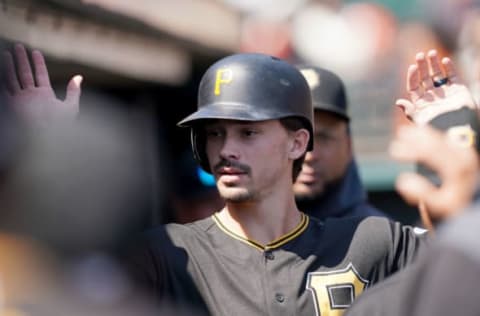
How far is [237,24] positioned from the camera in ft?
34.5

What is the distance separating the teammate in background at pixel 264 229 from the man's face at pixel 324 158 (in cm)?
130

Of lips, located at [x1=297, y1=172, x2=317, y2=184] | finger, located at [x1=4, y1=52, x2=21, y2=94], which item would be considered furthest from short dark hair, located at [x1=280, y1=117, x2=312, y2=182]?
lips, located at [x1=297, y1=172, x2=317, y2=184]

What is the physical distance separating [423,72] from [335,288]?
3.00ft

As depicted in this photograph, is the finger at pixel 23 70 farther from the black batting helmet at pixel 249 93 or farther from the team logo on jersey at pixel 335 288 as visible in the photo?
the team logo on jersey at pixel 335 288

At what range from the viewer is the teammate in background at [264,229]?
3.64 metres

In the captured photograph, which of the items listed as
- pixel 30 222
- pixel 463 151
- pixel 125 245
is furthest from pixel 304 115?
pixel 30 222

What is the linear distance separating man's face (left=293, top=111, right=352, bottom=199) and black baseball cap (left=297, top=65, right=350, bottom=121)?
0.04 metres

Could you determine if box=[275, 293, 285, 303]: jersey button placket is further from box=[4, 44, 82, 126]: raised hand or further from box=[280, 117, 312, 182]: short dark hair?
box=[4, 44, 82, 126]: raised hand

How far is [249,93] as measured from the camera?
4.00 m

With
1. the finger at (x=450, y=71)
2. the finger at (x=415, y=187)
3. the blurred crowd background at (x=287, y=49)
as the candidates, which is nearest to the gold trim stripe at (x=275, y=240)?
the finger at (x=450, y=71)

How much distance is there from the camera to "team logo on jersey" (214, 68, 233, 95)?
4055 mm

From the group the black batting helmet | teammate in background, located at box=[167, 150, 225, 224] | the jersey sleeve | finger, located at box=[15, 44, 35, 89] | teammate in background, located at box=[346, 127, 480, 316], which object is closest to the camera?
teammate in background, located at box=[346, 127, 480, 316]

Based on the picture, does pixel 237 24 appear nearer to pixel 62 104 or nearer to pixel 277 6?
pixel 277 6

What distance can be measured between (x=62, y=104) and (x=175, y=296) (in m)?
0.69
